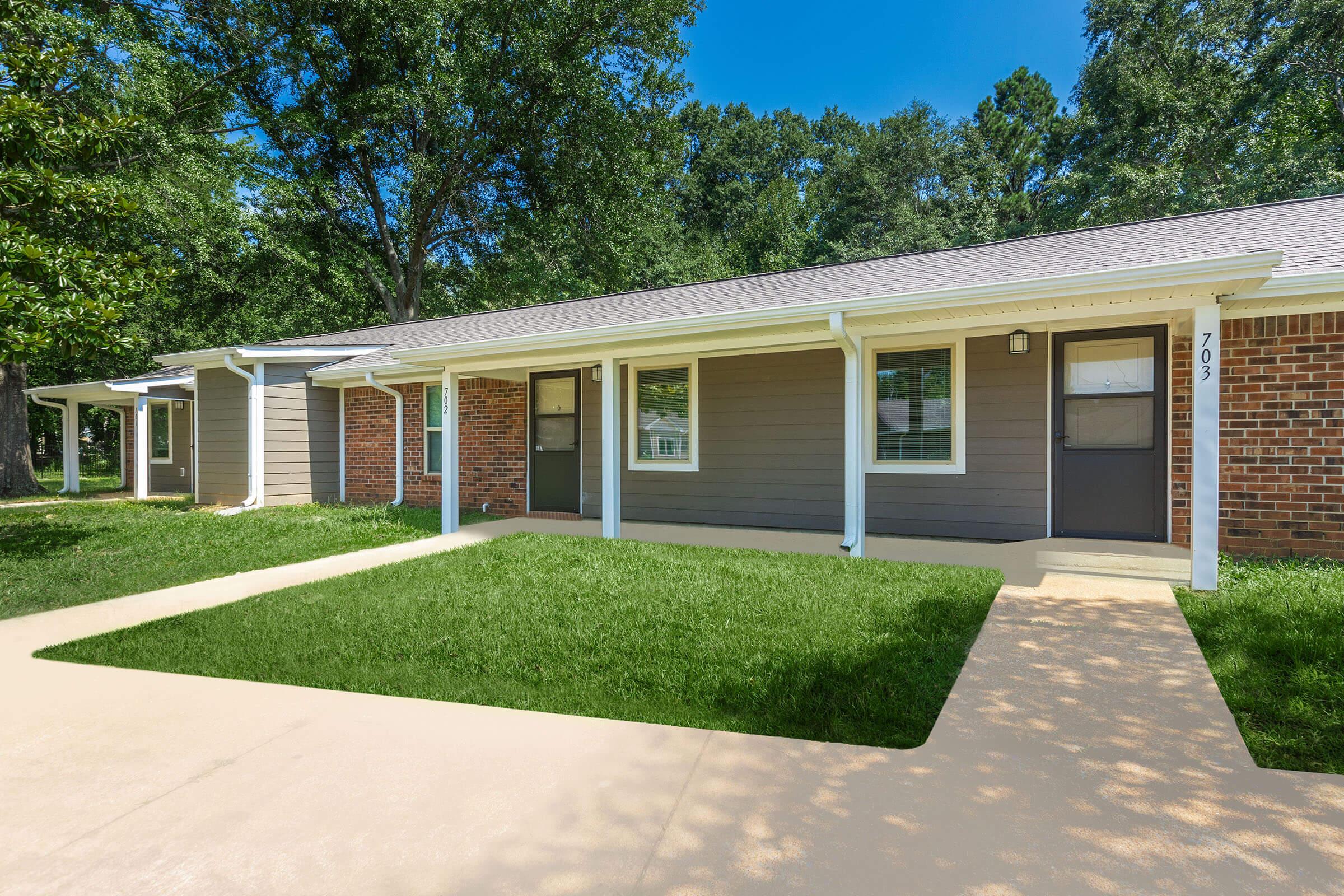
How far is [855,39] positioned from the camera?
2473 cm

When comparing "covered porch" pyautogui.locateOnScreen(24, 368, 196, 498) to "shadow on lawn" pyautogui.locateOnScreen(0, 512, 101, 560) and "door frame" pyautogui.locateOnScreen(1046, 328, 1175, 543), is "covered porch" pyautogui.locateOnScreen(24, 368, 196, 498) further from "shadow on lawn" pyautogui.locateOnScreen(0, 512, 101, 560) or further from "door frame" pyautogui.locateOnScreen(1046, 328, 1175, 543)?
"door frame" pyautogui.locateOnScreen(1046, 328, 1175, 543)

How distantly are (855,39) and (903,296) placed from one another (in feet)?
78.4

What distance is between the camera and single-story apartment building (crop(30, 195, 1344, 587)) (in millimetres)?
5441

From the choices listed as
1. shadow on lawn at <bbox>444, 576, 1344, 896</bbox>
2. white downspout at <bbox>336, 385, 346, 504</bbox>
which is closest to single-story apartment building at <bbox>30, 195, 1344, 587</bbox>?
white downspout at <bbox>336, 385, 346, 504</bbox>

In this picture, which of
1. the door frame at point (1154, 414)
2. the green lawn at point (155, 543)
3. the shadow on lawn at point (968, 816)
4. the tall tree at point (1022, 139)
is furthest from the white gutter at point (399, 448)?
the tall tree at point (1022, 139)

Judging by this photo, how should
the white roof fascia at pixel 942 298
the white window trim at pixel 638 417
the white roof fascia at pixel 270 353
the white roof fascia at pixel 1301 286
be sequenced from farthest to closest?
1. the white roof fascia at pixel 270 353
2. the white window trim at pixel 638 417
3. the white roof fascia at pixel 1301 286
4. the white roof fascia at pixel 942 298

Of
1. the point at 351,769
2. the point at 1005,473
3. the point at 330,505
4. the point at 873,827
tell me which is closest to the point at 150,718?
the point at 351,769

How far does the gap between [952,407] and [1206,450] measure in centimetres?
248

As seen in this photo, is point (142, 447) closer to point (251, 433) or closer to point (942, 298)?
point (251, 433)

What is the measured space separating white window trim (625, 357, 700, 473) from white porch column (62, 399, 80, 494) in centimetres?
1317

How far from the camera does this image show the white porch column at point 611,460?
712cm

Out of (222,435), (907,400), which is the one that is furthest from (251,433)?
(907,400)

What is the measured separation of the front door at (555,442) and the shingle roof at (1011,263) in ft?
2.66

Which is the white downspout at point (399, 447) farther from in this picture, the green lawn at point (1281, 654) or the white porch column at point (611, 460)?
the green lawn at point (1281, 654)
